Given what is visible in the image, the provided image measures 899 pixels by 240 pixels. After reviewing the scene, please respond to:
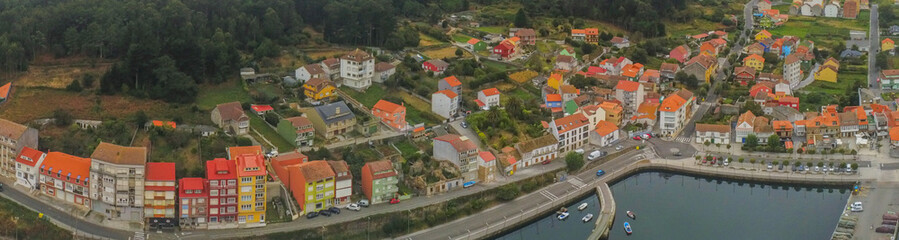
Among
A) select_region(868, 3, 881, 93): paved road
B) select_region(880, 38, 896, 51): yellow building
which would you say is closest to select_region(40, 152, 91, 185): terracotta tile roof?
select_region(868, 3, 881, 93): paved road

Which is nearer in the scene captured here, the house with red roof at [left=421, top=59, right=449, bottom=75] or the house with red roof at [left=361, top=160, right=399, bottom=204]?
the house with red roof at [left=361, top=160, right=399, bottom=204]

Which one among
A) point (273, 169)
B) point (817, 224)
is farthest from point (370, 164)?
point (817, 224)

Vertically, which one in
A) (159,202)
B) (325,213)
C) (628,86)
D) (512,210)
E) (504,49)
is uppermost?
(504,49)

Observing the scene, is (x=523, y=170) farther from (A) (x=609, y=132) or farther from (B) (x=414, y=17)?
(B) (x=414, y=17)

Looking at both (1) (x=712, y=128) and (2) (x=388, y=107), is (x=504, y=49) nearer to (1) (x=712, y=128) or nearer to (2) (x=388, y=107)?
(2) (x=388, y=107)

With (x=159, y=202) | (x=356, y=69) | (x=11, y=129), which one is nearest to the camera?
(x=159, y=202)

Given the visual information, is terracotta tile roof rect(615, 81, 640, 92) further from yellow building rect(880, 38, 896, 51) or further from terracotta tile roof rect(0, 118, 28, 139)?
terracotta tile roof rect(0, 118, 28, 139)

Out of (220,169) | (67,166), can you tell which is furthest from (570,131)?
(67,166)
